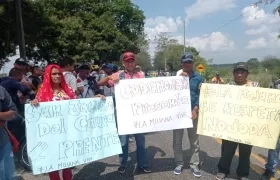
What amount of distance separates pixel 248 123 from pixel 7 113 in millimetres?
3135

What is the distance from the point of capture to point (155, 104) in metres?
4.65

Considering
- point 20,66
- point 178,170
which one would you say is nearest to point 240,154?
point 178,170

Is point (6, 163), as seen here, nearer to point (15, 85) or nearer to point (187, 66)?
point (15, 85)

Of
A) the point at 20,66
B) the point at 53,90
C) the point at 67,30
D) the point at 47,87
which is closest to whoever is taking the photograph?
the point at 47,87

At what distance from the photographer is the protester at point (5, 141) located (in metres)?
3.09

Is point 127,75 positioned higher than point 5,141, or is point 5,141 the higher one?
point 127,75

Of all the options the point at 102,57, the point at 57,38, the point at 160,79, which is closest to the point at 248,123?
the point at 160,79

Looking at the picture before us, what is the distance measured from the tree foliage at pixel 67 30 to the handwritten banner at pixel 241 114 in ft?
50.7

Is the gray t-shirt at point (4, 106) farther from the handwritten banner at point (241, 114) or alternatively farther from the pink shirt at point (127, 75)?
the handwritten banner at point (241, 114)

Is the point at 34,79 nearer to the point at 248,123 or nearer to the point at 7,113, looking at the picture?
the point at 7,113

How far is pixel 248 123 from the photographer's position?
170 inches

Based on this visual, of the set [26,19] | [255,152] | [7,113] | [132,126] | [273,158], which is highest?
[26,19]

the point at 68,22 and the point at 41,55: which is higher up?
the point at 68,22

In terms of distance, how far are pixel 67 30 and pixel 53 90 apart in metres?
25.4
